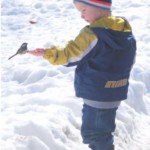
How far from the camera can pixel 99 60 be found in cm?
359

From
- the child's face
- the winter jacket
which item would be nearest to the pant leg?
the winter jacket

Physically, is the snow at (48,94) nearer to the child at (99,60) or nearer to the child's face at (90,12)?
the child at (99,60)

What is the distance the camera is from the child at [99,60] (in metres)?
3.51

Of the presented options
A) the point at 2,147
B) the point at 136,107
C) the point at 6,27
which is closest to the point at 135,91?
the point at 136,107

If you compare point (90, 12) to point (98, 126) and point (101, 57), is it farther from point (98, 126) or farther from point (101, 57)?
point (98, 126)

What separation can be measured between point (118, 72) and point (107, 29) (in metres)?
0.36

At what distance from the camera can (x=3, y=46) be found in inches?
287

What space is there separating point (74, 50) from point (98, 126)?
716mm

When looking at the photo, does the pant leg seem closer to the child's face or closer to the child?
the child

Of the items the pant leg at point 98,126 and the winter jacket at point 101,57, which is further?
the pant leg at point 98,126

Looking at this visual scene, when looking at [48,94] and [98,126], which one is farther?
[48,94]

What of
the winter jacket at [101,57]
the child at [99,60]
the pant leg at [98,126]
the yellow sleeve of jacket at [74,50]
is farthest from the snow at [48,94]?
the yellow sleeve of jacket at [74,50]

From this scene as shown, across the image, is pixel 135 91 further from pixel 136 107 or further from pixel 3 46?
pixel 3 46

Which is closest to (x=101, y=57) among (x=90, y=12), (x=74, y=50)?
(x=74, y=50)
